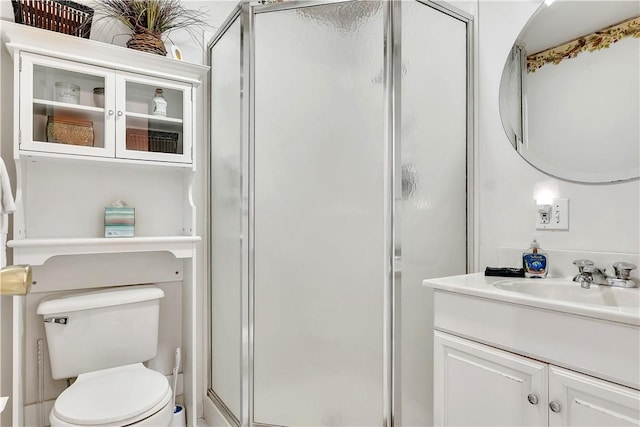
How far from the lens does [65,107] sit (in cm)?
155

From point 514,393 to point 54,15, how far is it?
2.18 metres

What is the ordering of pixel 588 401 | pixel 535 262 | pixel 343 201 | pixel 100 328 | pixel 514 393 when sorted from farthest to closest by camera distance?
pixel 100 328, pixel 343 201, pixel 535 262, pixel 514 393, pixel 588 401

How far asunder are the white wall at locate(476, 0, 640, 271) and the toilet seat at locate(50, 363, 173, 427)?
1.46m

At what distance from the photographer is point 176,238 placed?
5.83 feet

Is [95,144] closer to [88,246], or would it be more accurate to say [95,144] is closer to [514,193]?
[88,246]

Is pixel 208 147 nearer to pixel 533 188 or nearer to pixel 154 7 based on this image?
pixel 154 7

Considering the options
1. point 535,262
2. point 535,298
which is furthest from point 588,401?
point 535,262

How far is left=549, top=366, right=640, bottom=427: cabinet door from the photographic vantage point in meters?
0.85

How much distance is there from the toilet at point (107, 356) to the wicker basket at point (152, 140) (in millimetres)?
686

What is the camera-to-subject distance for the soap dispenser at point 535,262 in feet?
4.50

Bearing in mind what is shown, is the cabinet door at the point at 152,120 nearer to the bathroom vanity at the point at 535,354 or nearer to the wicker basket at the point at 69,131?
the wicker basket at the point at 69,131

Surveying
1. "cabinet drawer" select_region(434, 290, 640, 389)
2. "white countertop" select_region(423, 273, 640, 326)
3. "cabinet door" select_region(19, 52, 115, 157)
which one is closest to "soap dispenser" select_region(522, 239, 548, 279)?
"white countertop" select_region(423, 273, 640, 326)

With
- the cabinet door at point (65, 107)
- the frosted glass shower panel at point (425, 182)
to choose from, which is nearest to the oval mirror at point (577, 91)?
the frosted glass shower panel at point (425, 182)

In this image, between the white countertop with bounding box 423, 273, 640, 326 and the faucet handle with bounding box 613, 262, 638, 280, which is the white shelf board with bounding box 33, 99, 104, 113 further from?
the faucet handle with bounding box 613, 262, 638, 280
